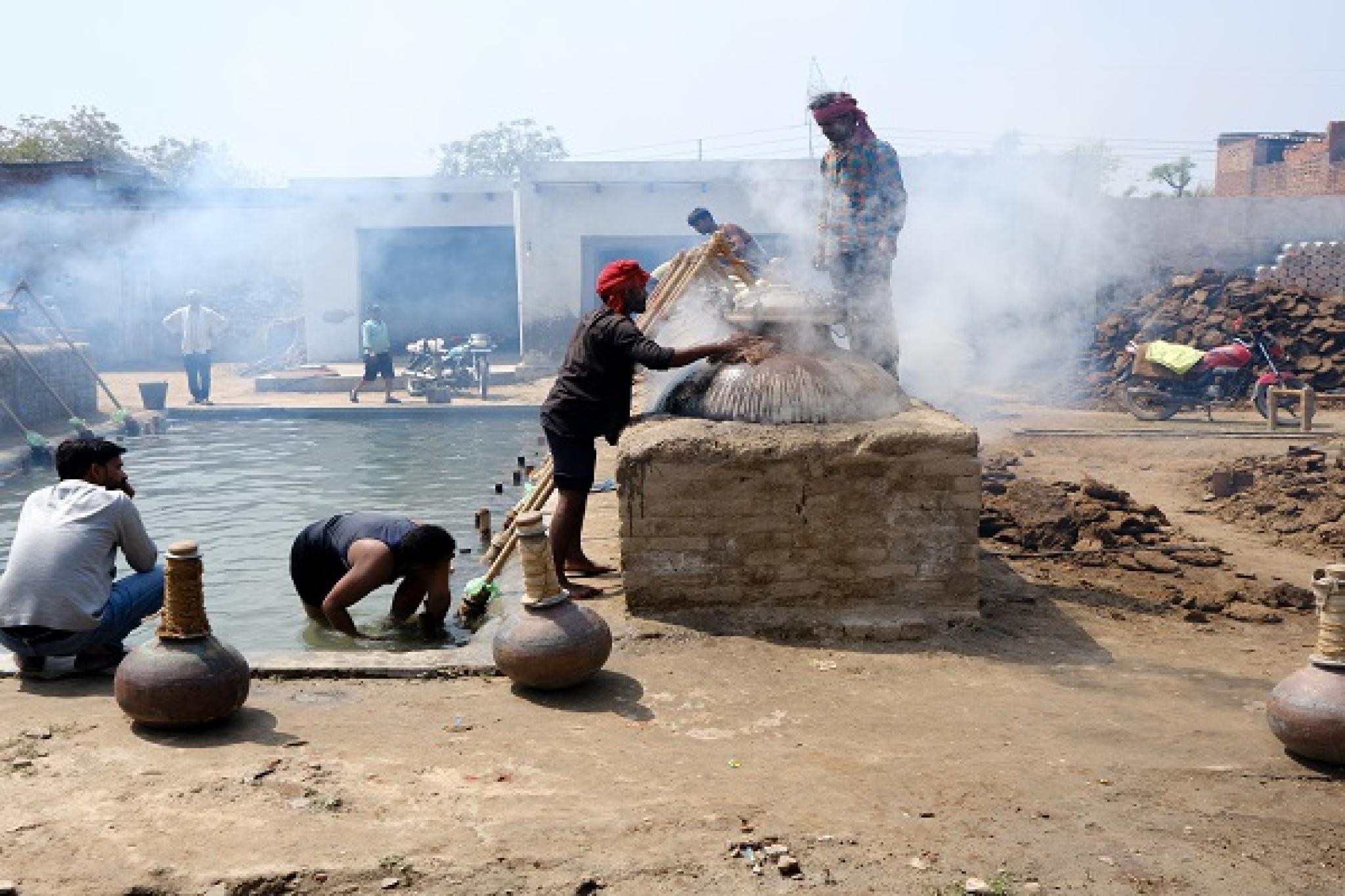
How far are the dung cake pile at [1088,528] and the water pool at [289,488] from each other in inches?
134

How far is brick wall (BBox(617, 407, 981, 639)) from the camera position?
5.64 metres

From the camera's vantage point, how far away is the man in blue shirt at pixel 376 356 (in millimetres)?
18750

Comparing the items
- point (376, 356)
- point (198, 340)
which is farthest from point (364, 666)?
point (198, 340)

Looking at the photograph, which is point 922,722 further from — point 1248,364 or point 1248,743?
point 1248,364

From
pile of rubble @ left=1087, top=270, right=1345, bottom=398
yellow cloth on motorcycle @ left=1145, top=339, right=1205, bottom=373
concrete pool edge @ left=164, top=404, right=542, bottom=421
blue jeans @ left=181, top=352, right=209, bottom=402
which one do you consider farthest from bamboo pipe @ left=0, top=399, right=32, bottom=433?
pile of rubble @ left=1087, top=270, right=1345, bottom=398

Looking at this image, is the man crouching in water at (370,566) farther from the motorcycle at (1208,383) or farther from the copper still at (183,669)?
the motorcycle at (1208,383)

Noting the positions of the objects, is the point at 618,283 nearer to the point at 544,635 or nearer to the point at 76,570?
the point at 544,635

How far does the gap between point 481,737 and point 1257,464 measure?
8340 millimetres

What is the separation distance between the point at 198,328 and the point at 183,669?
50.3ft

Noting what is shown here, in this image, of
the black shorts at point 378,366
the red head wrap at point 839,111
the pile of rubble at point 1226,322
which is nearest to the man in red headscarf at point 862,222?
the red head wrap at point 839,111

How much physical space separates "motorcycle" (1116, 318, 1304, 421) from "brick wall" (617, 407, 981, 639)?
10.6 metres

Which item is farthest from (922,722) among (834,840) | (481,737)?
(481,737)

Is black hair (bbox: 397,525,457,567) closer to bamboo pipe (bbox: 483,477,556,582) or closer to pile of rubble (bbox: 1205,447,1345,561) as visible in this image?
bamboo pipe (bbox: 483,477,556,582)

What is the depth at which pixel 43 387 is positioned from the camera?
15.8m
